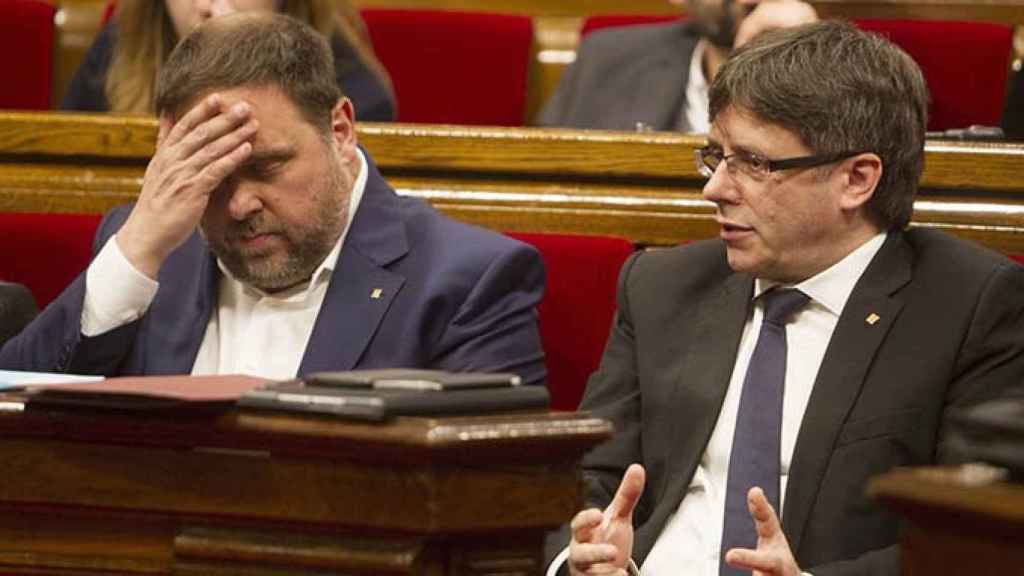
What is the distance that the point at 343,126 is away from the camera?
202 centimetres

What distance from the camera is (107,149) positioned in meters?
2.32

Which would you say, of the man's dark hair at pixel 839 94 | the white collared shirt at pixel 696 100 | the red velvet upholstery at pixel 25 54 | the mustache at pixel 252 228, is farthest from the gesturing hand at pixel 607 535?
the red velvet upholstery at pixel 25 54

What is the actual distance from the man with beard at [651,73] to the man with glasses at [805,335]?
0.81m

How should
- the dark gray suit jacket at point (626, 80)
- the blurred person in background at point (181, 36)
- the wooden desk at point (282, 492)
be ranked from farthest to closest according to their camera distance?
the dark gray suit jacket at point (626, 80)
the blurred person in background at point (181, 36)
the wooden desk at point (282, 492)

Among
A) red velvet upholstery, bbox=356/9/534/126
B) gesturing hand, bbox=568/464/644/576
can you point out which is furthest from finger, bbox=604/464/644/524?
red velvet upholstery, bbox=356/9/534/126

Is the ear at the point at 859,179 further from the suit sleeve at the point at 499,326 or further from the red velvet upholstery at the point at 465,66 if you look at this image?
the red velvet upholstery at the point at 465,66

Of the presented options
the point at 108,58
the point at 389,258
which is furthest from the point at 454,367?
the point at 108,58

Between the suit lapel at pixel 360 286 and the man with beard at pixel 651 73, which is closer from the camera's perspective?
the suit lapel at pixel 360 286

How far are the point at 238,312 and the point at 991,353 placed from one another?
2.72ft

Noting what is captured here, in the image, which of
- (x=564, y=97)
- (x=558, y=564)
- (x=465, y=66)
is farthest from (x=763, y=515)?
(x=465, y=66)

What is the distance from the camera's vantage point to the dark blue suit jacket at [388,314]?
1.95 m

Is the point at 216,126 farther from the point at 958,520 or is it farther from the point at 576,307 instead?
the point at 958,520

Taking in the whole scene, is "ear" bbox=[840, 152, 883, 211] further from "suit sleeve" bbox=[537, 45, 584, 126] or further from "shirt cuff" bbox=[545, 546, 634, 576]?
"suit sleeve" bbox=[537, 45, 584, 126]

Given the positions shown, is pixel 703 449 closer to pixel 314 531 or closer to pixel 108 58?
pixel 314 531
